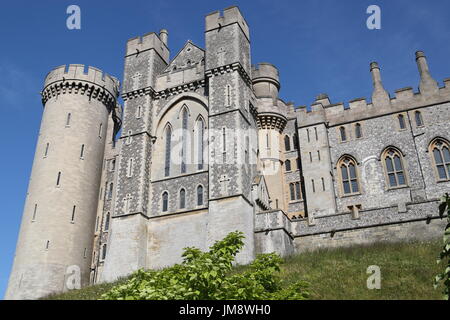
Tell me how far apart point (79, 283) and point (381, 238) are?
1864 cm

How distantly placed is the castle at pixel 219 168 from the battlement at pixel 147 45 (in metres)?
0.09

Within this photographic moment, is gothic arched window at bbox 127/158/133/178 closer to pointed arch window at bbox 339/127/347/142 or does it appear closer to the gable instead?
the gable

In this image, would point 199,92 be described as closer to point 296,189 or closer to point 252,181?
point 252,181

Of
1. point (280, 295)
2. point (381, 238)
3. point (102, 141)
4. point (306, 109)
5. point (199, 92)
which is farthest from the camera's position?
point (102, 141)

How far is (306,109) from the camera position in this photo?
32.3 metres

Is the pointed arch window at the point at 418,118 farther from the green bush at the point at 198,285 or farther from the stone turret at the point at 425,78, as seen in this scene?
the green bush at the point at 198,285

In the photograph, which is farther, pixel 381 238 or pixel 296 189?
pixel 296 189

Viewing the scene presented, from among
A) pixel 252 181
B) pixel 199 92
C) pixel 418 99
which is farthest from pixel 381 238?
pixel 199 92

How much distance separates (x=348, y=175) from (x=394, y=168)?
9.11 ft

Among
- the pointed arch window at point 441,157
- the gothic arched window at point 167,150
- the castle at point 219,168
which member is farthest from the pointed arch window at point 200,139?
the pointed arch window at point 441,157

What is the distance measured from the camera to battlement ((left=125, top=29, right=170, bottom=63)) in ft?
106

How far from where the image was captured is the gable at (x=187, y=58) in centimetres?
3170

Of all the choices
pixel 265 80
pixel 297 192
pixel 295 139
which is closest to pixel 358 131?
pixel 295 139

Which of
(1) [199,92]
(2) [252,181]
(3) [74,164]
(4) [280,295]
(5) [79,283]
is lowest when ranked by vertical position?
(4) [280,295]
